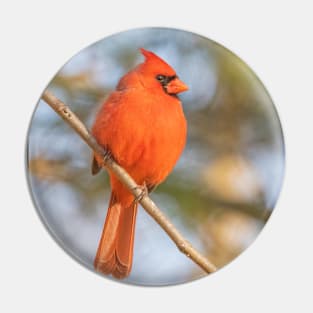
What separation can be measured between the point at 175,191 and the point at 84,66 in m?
0.61

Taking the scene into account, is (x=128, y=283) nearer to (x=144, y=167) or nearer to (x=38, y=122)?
(x=144, y=167)

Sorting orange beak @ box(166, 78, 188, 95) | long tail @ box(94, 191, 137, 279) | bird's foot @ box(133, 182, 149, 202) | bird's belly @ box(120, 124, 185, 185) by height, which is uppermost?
orange beak @ box(166, 78, 188, 95)

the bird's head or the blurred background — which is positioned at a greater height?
the bird's head

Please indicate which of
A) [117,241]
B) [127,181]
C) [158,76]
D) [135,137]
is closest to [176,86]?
[158,76]

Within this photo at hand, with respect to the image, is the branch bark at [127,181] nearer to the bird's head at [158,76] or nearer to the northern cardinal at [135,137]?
the northern cardinal at [135,137]

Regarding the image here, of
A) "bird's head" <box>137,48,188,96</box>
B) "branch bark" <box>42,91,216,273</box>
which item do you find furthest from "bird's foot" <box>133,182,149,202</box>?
"bird's head" <box>137,48,188,96</box>

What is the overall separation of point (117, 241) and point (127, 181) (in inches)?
9.6

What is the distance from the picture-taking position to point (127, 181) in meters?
2.36

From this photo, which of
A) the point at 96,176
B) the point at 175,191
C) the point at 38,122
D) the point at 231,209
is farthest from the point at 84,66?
the point at 231,209

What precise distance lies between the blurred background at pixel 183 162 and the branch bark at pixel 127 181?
0.07 feet

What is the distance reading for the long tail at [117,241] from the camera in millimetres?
2371

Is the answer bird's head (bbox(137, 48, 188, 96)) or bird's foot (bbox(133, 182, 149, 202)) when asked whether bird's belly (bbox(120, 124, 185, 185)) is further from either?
bird's head (bbox(137, 48, 188, 96))

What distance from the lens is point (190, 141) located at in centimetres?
238

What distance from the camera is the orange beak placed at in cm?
238
